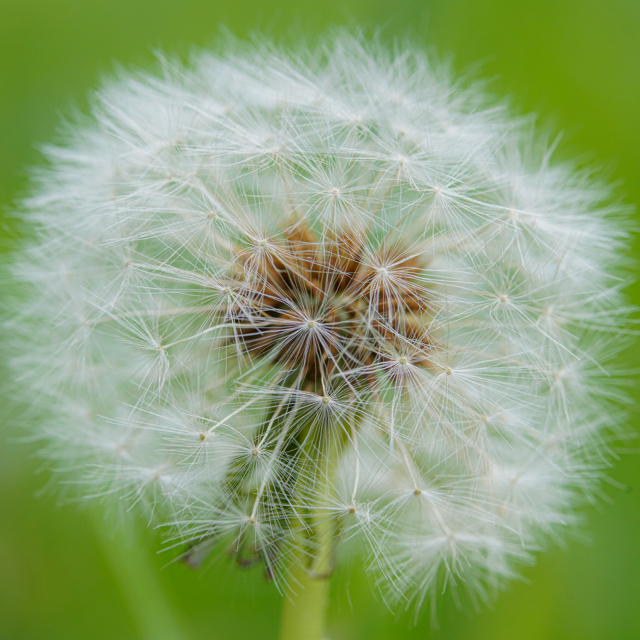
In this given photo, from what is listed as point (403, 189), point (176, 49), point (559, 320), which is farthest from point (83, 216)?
point (176, 49)

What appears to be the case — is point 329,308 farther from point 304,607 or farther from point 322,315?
point 304,607

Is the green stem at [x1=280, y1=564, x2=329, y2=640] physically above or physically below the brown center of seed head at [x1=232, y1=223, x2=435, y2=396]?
below

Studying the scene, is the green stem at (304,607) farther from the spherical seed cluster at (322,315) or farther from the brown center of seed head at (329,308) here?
the brown center of seed head at (329,308)

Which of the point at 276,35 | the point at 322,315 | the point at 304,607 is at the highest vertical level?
the point at 276,35

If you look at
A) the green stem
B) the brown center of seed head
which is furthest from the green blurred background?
the brown center of seed head

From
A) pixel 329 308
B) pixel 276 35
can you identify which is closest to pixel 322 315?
pixel 329 308

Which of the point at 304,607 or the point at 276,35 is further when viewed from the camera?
the point at 276,35

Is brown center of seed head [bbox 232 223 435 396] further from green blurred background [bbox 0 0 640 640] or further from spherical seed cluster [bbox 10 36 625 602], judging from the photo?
green blurred background [bbox 0 0 640 640]

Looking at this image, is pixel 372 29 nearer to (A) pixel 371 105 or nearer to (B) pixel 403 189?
(A) pixel 371 105
